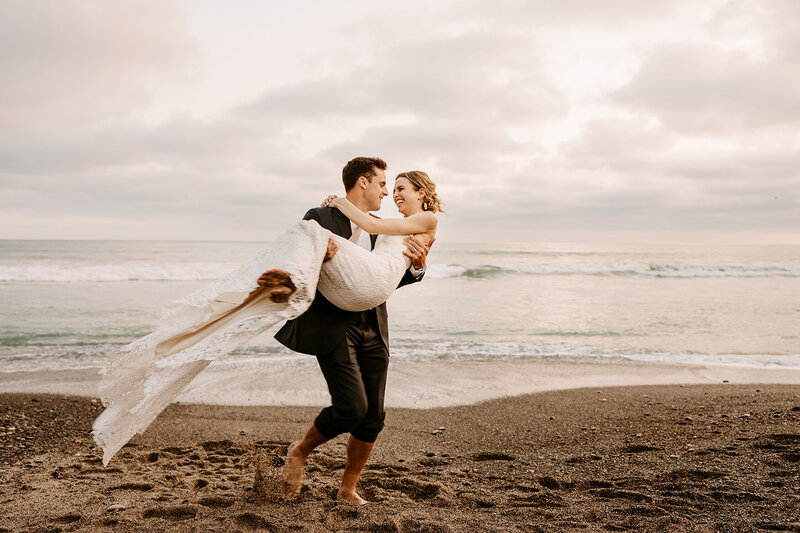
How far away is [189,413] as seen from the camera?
594cm

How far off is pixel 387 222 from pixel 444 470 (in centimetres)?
209

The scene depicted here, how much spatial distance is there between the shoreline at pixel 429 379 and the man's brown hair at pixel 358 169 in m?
3.53

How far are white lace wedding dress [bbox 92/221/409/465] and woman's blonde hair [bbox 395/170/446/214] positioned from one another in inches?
43.0

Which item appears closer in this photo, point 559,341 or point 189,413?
point 189,413

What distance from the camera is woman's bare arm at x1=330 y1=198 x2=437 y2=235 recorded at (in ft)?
11.3

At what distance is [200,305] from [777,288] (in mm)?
Answer: 26293

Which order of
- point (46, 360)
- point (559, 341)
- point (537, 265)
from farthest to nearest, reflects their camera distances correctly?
point (537, 265), point (559, 341), point (46, 360)

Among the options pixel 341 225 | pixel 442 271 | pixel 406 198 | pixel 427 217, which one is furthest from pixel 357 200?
pixel 442 271

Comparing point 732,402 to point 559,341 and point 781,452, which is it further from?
point 559,341

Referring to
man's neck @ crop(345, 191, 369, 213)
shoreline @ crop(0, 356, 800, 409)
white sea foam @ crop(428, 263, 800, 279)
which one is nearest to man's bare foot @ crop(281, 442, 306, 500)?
man's neck @ crop(345, 191, 369, 213)

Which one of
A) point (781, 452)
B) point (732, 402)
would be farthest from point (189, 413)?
point (732, 402)

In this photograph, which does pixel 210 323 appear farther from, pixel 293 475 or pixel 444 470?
pixel 444 470

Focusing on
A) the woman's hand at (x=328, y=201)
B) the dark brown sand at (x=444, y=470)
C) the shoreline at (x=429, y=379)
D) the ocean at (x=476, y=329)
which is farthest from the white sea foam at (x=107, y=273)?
the woman's hand at (x=328, y=201)

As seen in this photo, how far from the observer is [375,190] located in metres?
3.70
